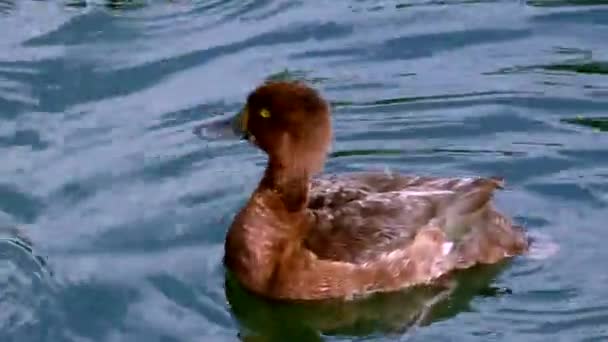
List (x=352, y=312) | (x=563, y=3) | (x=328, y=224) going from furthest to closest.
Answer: (x=563, y=3)
(x=328, y=224)
(x=352, y=312)

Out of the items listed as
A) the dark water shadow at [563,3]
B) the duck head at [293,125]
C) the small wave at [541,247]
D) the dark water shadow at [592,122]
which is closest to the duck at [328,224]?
the duck head at [293,125]

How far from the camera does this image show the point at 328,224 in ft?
33.0

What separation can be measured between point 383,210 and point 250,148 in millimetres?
1834

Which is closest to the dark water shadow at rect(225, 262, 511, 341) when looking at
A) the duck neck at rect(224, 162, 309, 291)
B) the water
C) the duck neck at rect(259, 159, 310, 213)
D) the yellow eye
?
the water

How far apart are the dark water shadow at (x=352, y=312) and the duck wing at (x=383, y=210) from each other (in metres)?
0.26

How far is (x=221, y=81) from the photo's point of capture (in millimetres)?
12625

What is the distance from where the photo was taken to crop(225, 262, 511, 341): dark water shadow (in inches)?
385

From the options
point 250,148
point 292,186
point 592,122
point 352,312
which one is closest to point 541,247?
point 352,312

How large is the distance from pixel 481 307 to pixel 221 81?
3352mm

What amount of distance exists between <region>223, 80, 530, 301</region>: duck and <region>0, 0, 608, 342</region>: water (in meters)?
0.13

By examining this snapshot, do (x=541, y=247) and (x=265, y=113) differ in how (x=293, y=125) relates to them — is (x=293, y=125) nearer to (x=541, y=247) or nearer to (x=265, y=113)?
(x=265, y=113)

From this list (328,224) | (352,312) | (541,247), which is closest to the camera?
(352,312)

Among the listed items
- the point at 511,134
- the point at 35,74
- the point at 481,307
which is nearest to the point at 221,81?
the point at 35,74

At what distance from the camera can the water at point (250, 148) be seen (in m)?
9.88
